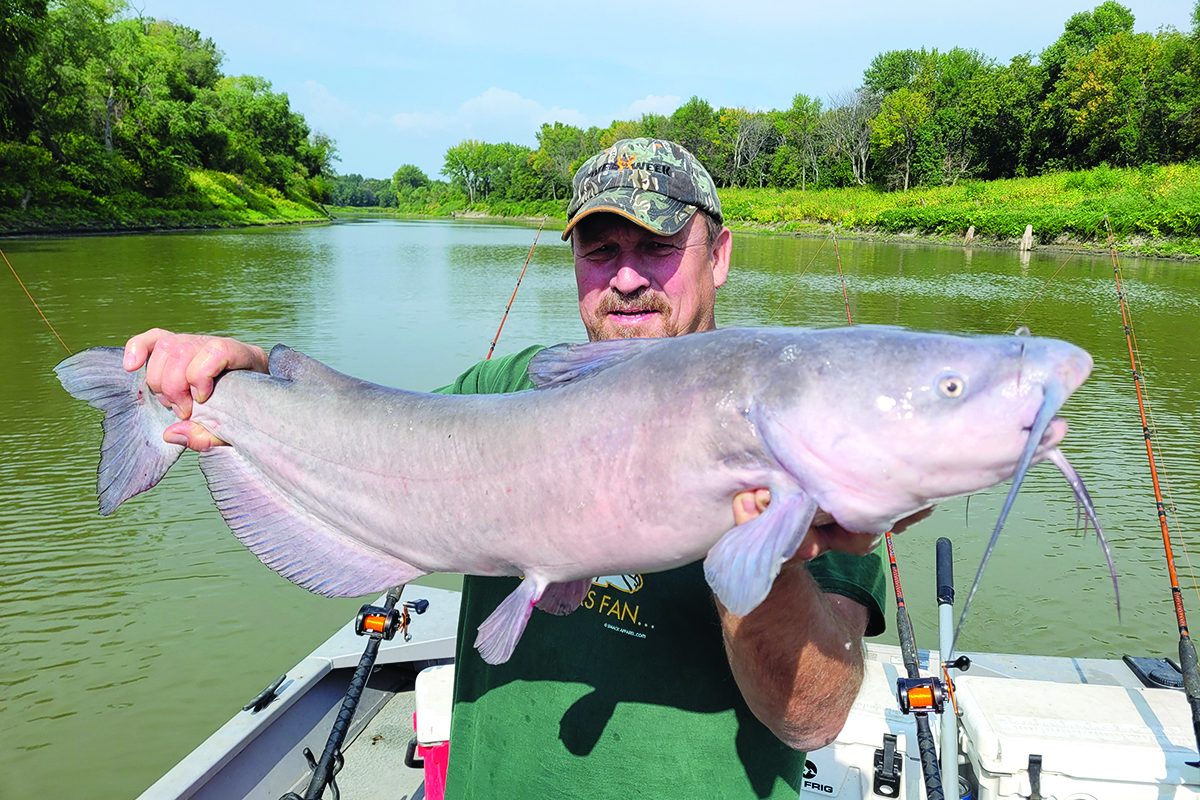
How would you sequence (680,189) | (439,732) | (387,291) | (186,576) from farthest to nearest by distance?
(387,291) < (186,576) < (439,732) < (680,189)

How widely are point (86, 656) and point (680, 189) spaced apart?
4940 millimetres

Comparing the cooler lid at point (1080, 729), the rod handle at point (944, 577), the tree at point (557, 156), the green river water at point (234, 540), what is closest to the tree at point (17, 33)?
the green river water at point (234, 540)

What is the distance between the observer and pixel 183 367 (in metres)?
1.81

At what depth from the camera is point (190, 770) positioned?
2.82 m

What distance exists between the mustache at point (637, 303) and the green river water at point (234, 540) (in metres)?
2.02

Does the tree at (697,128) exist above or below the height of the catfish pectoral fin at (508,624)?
above

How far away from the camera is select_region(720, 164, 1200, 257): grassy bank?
29688 mm

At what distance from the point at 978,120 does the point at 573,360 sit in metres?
59.5

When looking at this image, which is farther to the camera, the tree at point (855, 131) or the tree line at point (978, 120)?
the tree at point (855, 131)

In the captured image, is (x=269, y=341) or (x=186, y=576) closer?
(x=186, y=576)

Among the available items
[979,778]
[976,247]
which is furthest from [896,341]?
[976,247]

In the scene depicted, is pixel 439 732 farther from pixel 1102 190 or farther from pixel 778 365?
pixel 1102 190

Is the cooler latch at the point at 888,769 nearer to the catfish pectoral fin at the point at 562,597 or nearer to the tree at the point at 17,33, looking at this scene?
the catfish pectoral fin at the point at 562,597

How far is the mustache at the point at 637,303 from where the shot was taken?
7.43 feet
